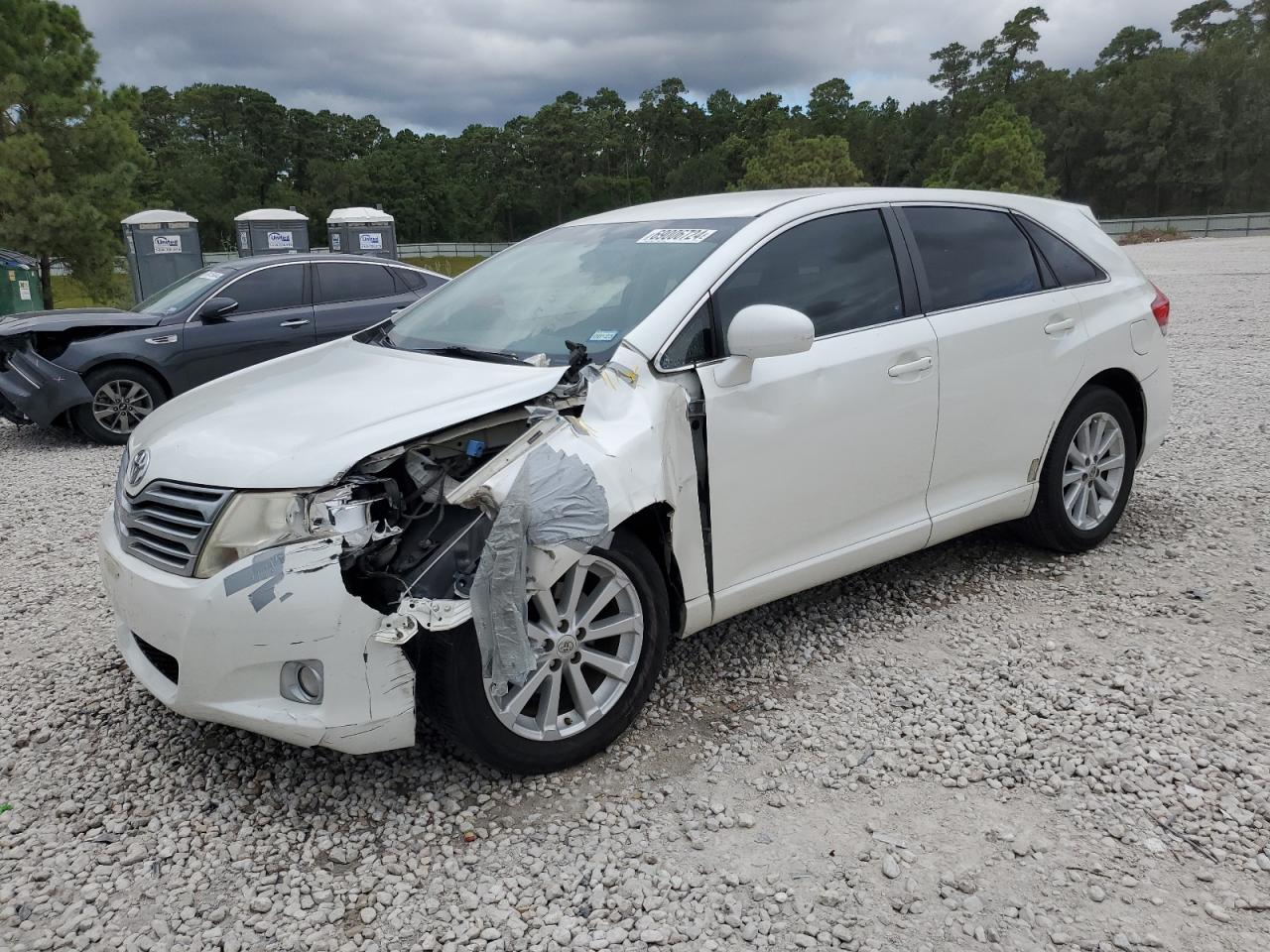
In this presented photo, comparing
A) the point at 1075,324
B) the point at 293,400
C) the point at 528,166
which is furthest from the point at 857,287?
the point at 528,166

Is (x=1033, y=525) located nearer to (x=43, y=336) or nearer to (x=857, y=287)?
(x=857, y=287)

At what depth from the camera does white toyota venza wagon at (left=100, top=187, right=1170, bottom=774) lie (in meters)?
2.59

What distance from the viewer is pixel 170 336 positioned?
8.24 metres

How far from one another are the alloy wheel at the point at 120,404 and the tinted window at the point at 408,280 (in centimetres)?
266

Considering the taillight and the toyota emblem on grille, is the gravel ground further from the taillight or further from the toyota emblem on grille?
the taillight

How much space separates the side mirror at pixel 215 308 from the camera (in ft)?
27.5

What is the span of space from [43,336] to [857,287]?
740cm

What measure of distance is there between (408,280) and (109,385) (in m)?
3.00

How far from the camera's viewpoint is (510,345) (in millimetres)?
3408

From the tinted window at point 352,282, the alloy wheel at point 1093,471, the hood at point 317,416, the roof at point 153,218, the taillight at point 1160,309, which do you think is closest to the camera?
the hood at point 317,416

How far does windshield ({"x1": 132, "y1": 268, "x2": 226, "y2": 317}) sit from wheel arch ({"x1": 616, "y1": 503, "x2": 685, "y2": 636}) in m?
7.06

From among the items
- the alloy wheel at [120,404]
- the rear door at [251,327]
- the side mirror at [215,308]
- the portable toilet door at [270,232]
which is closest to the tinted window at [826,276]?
the rear door at [251,327]

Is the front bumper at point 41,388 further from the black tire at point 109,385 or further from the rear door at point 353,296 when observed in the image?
the rear door at point 353,296

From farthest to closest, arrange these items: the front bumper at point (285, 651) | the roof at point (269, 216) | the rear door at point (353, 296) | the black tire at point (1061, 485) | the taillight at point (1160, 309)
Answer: the roof at point (269, 216), the rear door at point (353, 296), the taillight at point (1160, 309), the black tire at point (1061, 485), the front bumper at point (285, 651)
